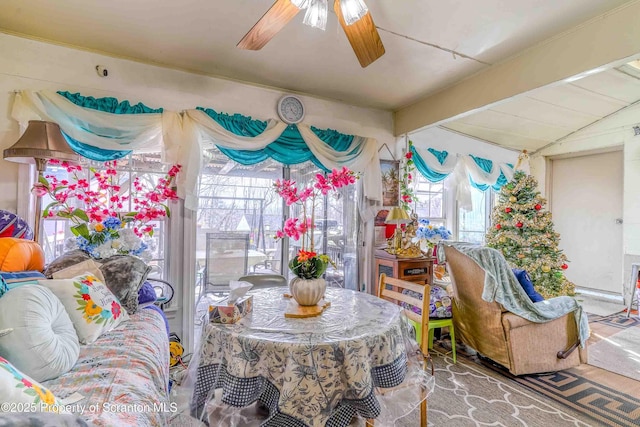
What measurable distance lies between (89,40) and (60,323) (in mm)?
2130

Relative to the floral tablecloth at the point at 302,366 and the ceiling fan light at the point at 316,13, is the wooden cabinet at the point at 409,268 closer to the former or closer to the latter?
the floral tablecloth at the point at 302,366

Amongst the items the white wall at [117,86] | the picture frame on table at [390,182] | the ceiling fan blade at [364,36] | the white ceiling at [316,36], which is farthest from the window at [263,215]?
the ceiling fan blade at [364,36]

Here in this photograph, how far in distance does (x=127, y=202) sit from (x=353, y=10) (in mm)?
2319

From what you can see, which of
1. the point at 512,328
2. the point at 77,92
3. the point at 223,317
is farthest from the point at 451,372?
the point at 77,92

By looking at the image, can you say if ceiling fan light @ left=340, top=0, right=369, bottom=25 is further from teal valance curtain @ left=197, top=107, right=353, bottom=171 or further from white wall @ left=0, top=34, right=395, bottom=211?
white wall @ left=0, top=34, right=395, bottom=211

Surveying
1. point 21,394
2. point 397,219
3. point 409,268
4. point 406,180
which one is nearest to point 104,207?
point 21,394

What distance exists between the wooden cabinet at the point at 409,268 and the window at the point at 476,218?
1.72m

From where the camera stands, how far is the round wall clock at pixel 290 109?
10.5 feet

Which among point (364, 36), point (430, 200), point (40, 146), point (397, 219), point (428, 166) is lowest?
point (397, 219)

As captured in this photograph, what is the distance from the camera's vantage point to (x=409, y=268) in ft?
10.8

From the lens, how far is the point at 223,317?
1482 millimetres

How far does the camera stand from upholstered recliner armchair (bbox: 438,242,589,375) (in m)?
2.40

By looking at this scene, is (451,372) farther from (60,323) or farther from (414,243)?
(60,323)

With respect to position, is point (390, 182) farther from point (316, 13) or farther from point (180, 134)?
point (316, 13)
